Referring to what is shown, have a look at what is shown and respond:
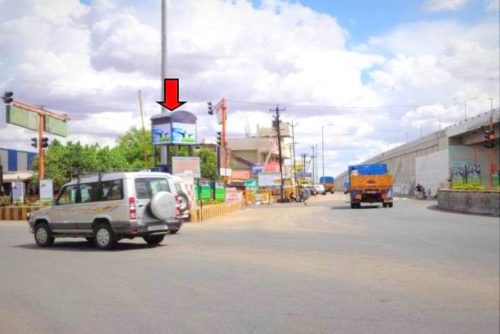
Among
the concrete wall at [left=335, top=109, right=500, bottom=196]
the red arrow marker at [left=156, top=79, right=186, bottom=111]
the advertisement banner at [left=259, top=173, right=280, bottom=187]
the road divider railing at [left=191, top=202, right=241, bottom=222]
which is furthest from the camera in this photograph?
the advertisement banner at [left=259, top=173, right=280, bottom=187]

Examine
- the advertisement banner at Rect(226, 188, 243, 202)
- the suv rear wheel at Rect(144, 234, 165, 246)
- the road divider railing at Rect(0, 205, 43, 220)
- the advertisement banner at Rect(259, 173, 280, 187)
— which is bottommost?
the suv rear wheel at Rect(144, 234, 165, 246)

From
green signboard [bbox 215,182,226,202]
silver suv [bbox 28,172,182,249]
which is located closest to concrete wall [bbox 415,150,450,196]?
green signboard [bbox 215,182,226,202]

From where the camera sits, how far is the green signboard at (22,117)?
24.8 m

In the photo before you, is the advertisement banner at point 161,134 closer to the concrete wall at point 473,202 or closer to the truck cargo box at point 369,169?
the truck cargo box at point 369,169

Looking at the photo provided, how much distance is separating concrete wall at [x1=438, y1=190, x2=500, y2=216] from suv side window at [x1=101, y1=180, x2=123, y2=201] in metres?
17.7

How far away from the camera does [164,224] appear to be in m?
15.3

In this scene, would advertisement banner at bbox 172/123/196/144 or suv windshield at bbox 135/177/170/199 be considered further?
advertisement banner at bbox 172/123/196/144

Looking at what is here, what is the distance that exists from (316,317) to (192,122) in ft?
106

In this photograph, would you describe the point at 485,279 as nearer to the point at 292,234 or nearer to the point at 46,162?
the point at 292,234

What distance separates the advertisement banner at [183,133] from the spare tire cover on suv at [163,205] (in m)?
21.1

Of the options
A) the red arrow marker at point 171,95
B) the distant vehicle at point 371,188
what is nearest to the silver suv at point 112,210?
the red arrow marker at point 171,95

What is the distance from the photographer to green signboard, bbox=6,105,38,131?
2481cm

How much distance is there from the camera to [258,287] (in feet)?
29.3

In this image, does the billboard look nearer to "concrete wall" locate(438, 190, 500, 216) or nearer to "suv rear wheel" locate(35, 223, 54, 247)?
"suv rear wheel" locate(35, 223, 54, 247)
